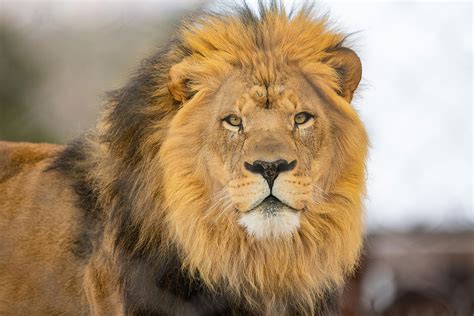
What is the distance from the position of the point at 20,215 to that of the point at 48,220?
102 millimetres

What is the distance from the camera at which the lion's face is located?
229 cm

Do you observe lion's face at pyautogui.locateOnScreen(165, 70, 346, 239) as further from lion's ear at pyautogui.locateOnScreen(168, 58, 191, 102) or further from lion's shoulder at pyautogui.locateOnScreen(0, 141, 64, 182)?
lion's shoulder at pyautogui.locateOnScreen(0, 141, 64, 182)

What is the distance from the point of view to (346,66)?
262 cm

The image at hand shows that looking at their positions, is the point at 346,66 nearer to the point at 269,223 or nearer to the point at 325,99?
the point at 325,99

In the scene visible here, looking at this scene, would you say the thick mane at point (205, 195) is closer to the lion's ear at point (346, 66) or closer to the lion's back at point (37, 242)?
the lion's ear at point (346, 66)

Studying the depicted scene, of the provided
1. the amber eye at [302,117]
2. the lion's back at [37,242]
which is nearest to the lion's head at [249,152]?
the amber eye at [302,117]

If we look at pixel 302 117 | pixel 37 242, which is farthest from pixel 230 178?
pixel 37 242

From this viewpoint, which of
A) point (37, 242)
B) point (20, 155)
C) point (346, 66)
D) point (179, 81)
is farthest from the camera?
point (20, 155)

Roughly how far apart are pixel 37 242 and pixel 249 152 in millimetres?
827

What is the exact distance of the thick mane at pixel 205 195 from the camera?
96.4 inches

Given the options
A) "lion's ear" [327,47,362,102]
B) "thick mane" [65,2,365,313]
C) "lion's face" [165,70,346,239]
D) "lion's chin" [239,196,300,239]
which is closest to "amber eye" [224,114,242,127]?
"lion's face" [165,70,346,239]

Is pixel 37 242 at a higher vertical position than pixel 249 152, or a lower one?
lower

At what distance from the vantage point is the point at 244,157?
232cm

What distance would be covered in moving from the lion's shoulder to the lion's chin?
0.90 metres
